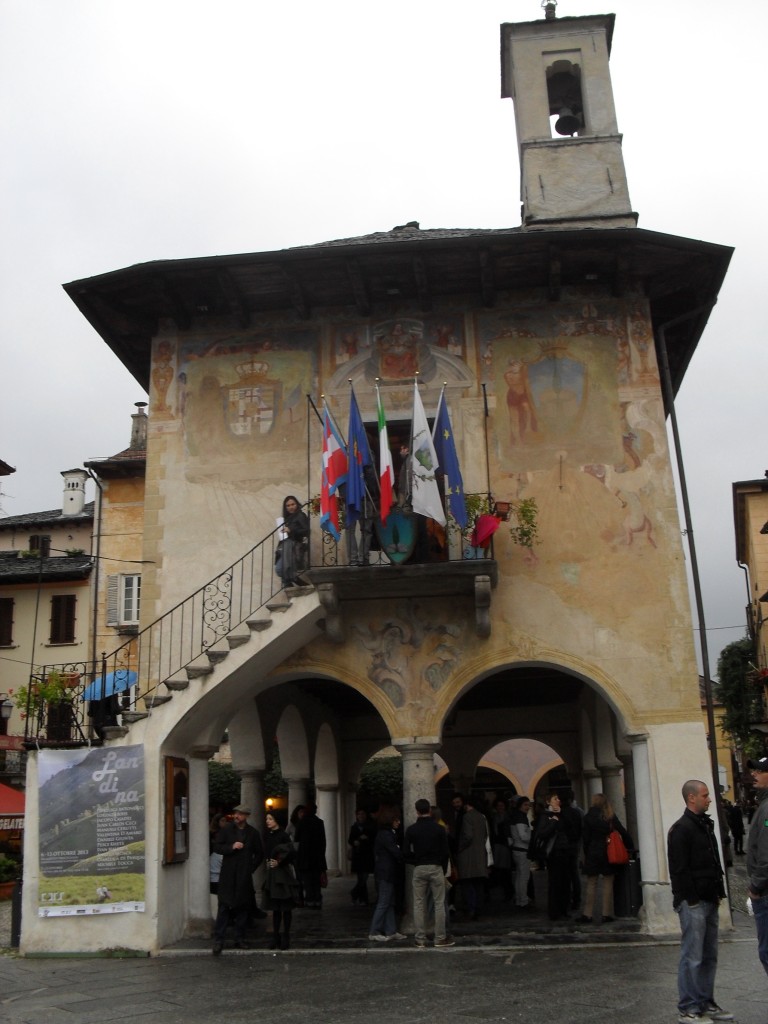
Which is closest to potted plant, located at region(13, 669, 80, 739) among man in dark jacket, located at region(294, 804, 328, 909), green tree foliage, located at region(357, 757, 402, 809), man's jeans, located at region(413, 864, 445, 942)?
man in dark jacket, located at region(294, 804, 328, 909)

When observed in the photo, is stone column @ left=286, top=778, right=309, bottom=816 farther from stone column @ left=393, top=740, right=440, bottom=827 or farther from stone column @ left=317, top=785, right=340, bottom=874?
stone column @ left=393, top=740, right=440, bottom=827

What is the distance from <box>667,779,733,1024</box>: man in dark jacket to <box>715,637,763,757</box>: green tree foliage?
26.7 meters

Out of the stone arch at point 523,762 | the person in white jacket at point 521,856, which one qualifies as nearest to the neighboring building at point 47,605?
the stone arch at point 523,762

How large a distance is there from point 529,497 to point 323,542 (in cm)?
277

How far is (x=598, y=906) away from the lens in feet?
39.7

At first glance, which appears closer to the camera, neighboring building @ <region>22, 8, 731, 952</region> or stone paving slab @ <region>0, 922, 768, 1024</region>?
stone paving slab @ <region>0, 922, 768, 1024</region>

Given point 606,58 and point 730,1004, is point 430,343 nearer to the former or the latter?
point 606,58

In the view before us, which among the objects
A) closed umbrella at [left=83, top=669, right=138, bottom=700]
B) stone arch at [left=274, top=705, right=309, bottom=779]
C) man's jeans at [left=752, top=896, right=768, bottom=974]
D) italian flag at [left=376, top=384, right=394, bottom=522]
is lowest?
man's jeans at [left=752, top=896, right=768, bottom=974]

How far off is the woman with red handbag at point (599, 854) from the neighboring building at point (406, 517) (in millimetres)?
442

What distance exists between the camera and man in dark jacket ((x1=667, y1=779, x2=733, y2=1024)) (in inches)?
261

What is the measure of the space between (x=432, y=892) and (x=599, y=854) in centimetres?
218

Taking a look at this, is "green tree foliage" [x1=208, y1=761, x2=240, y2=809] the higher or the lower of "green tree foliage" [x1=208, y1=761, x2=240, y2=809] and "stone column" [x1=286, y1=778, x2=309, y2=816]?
the higher

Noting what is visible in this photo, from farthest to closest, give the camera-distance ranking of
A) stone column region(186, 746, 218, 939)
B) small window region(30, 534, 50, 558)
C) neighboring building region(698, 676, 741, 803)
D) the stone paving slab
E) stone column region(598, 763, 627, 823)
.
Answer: neighboring building region(698, 676, 741, 803)
small window region(30, 534, 50, 558)
stone column region(598, 763, 627, 823)
stone column region(186, 746, 218, 939)
the stone paving slab

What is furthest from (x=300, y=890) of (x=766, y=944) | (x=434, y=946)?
(x=766, y=944)
